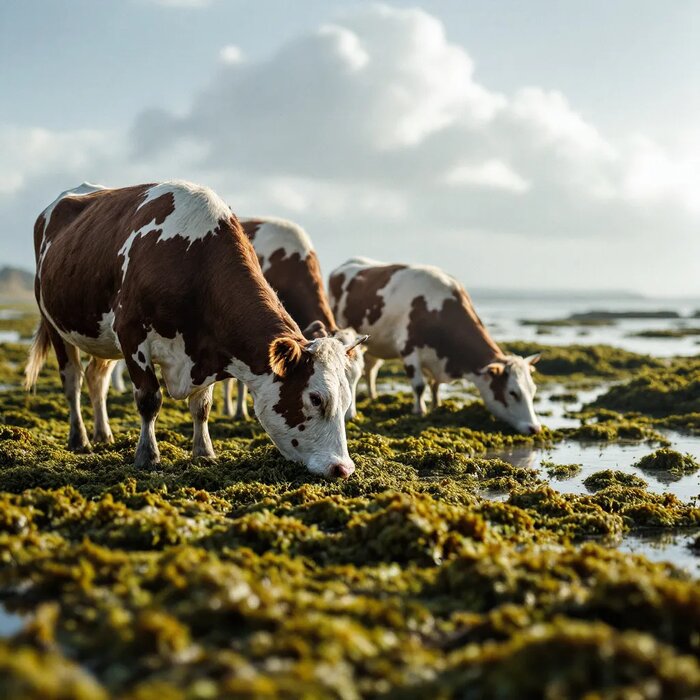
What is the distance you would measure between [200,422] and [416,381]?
6.70 metres

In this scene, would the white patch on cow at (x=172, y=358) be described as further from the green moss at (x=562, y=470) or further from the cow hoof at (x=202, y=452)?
the green moss at (x=562, y=470)

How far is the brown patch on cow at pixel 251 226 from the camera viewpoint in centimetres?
1402

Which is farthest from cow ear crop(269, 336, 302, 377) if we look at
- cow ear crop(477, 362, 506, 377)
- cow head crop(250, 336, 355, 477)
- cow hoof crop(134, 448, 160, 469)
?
cow ear crop(477, 362, 506, 377)

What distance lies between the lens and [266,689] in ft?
9.80

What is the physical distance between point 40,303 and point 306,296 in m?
4.17

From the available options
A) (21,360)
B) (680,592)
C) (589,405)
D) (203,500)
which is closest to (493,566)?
(680,592)

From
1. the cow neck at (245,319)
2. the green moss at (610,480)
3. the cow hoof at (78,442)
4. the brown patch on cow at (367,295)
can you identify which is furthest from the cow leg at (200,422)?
the brown patch on cow at (367,295)

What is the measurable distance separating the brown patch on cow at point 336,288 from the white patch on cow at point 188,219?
9412mm

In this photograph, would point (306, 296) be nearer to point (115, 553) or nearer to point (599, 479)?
point (599, 479)

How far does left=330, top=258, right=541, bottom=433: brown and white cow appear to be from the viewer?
533 inches

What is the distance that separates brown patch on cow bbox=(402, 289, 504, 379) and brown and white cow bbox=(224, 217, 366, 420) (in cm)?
229

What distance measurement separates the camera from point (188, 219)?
848 cm

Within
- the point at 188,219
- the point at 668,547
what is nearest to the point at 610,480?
the point at 668,547

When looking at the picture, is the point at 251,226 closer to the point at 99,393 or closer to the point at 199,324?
the point at 99,393
